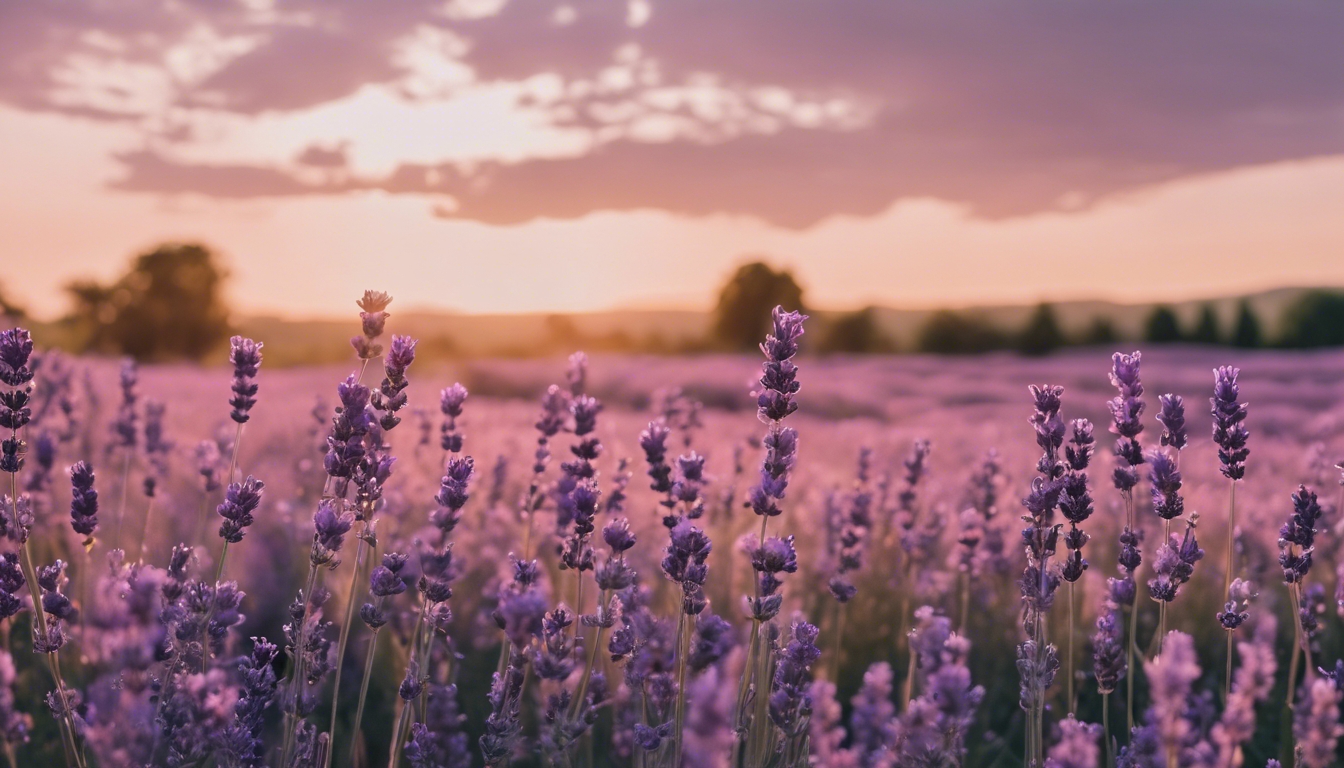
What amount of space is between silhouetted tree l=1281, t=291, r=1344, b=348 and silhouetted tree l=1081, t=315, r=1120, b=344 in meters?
6.75

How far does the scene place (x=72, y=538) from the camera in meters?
5.02

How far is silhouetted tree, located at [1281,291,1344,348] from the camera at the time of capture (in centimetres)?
4022

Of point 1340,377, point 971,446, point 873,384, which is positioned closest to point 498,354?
point 873,384

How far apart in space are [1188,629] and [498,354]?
33376mm

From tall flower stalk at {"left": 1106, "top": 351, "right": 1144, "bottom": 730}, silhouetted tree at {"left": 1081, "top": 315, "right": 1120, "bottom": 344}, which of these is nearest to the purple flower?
tall flower stalk at {"left": 1106, "top": 351, "right": 1144, "bottom": 730}

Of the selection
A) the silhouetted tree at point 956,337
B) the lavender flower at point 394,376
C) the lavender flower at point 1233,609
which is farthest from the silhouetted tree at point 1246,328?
the lavender flower at point 394,376

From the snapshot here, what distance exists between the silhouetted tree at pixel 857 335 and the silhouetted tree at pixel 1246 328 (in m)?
15.7

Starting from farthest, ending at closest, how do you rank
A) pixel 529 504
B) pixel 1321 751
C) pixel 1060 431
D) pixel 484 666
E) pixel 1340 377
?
pixel 1340 377, pixel 484 666, pixel 529 504, pixel 1060 431, pixel 1321 751

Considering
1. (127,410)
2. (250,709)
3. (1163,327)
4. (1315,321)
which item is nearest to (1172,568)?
(250,709)

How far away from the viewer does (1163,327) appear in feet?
140

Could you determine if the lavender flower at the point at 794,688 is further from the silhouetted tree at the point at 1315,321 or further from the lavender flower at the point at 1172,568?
the silhouetted tree at the point at 1315,321

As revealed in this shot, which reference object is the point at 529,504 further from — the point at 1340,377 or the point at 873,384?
the point at 1340,377

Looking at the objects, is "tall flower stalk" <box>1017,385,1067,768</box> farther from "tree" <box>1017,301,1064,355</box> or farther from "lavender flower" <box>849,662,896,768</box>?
"tree" <box>1017,301,1064,355</box>

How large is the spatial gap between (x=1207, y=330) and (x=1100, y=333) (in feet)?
15.7
